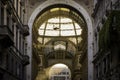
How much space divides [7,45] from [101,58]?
13525 mm

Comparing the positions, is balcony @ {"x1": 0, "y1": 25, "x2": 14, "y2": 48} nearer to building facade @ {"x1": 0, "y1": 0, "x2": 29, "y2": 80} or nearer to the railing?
building facade @ {"x1": 0, "y1": 0, "x2": 29, "y2": 80}

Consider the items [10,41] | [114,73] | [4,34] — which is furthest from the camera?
[114,73]

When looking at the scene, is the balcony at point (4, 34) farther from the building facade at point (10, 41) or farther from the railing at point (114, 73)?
the railing at point (114, 73)

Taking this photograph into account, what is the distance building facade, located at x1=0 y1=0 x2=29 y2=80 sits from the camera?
108ft

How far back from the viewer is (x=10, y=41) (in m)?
33.3

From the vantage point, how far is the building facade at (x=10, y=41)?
32875mm

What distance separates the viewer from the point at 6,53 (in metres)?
35.4

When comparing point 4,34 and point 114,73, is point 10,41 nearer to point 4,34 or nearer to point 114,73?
point 4,34

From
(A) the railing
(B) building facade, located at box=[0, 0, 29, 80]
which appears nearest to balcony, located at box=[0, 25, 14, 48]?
(B) building facade, located at box=[0, 0, 29, 80]

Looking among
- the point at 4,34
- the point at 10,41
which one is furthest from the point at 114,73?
the point at 4,34

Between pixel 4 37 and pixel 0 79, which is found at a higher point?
pixel 4 37

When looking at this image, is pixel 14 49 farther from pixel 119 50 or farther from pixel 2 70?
pixel 119 50

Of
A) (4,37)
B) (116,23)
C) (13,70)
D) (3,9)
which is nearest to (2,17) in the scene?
(3,9)

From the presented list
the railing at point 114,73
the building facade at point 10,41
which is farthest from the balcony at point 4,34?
the railing at point 114,73
